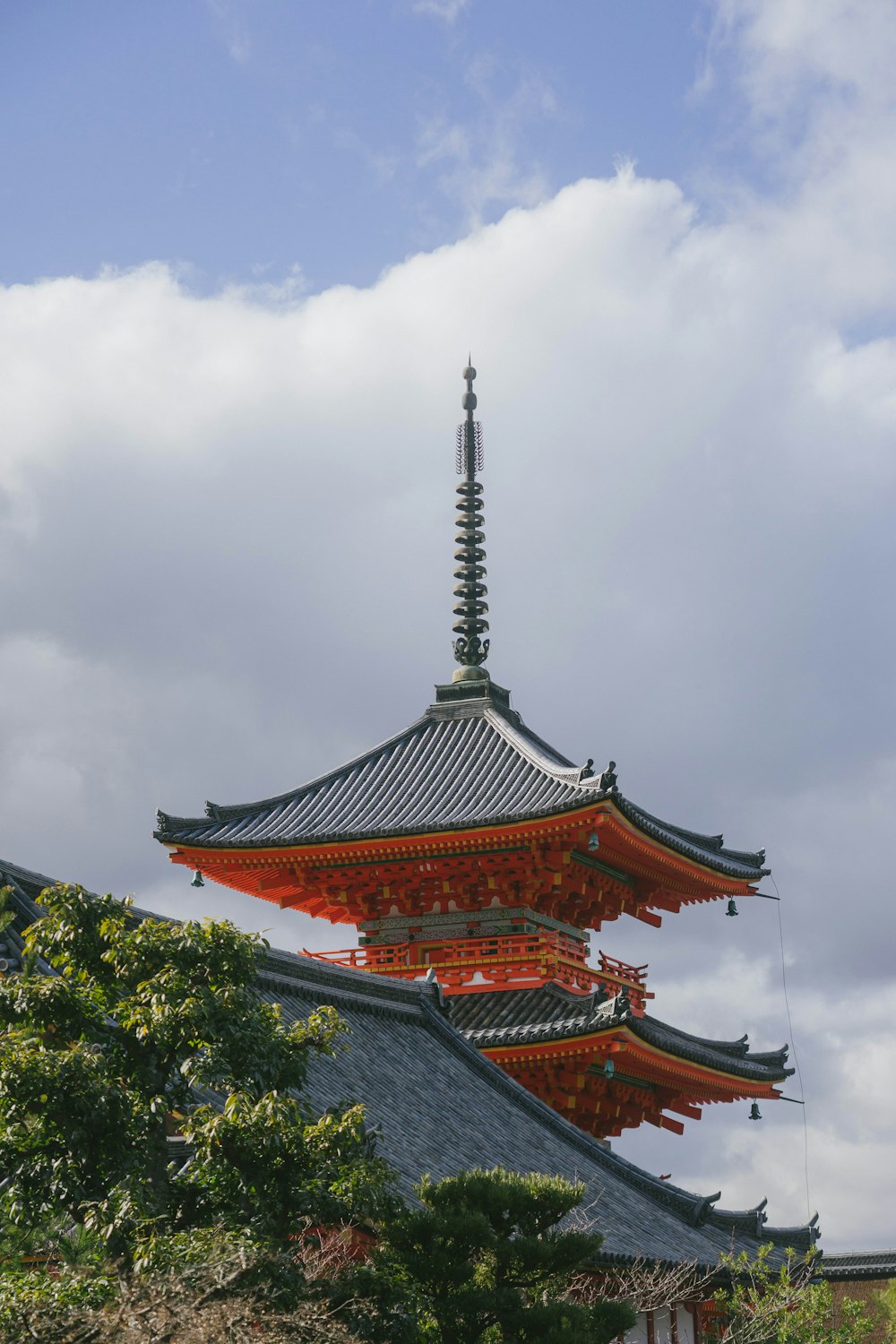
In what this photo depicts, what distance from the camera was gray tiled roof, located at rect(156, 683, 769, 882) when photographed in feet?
101

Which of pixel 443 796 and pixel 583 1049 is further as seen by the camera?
pixel 443 796

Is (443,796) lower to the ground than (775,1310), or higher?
higher

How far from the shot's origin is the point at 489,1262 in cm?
1541

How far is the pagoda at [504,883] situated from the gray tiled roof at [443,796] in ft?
0.16

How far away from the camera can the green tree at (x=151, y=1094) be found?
13.2 meters

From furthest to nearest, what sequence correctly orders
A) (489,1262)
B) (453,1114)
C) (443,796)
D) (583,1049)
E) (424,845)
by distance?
(443,796) < (424,845) < (583,1049) < (453,1114) < (489,1262)

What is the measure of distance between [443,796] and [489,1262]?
1702cm

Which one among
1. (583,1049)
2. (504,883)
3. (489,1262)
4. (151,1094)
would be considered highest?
(504,883)

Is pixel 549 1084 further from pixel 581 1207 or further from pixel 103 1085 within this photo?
pixel 103 1085

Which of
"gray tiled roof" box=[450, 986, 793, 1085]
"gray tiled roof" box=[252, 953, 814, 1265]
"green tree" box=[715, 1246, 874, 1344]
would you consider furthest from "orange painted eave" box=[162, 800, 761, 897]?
"green tree" box=[715, 1246, 874, 1344]

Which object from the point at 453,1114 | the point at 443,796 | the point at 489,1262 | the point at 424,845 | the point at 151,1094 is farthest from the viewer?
the point at 443,796

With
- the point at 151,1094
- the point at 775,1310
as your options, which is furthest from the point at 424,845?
the point at 151,1094

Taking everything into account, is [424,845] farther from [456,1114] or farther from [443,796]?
[456,1114]

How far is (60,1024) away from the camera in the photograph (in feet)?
45.4
